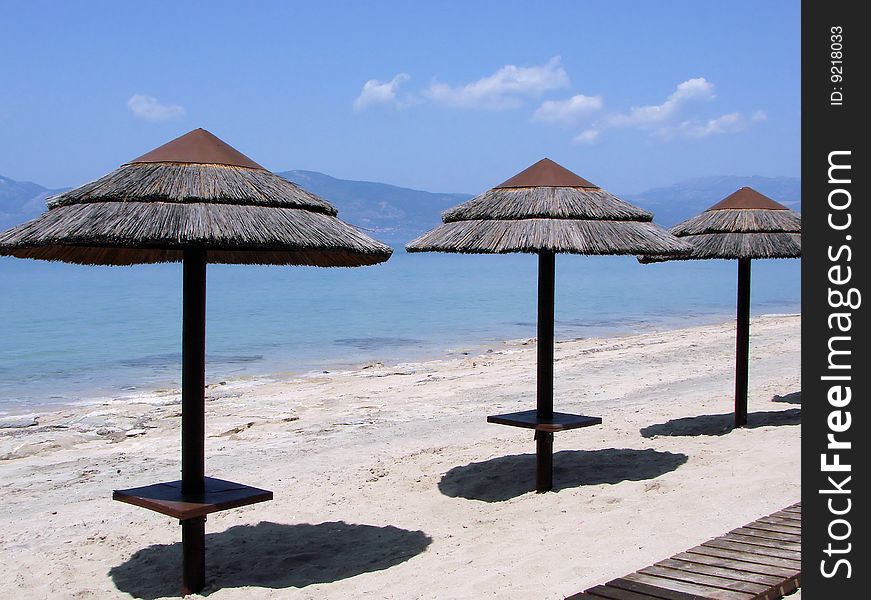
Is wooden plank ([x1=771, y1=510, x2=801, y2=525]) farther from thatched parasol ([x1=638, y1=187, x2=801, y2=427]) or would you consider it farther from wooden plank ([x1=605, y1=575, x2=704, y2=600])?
thatched parasol ([x1=638, y1=187, x2=801, y2=427])

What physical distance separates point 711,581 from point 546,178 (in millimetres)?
4085

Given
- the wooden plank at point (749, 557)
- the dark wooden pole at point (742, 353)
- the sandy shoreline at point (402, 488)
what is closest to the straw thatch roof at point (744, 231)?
the dark wooden pole at point (742, 353)

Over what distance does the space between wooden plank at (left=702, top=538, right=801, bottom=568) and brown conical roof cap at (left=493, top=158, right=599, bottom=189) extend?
3485 mm

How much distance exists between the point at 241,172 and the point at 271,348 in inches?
744

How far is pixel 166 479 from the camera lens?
9.63 metres

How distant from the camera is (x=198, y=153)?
5988mm

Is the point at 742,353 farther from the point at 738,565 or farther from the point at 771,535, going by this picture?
the point at 738,565

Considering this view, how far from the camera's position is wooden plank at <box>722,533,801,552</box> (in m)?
4.96

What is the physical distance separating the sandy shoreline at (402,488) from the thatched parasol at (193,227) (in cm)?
67

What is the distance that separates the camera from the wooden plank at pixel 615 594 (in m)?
4.35

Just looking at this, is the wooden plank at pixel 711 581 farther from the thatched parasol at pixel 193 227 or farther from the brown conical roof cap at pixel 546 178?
the brown conical roof cap at pixel 546 178

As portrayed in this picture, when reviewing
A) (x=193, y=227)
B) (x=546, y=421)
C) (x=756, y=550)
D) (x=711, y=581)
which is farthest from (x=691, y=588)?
(x=546, y=421)

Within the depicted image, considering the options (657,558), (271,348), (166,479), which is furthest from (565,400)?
(271,348)

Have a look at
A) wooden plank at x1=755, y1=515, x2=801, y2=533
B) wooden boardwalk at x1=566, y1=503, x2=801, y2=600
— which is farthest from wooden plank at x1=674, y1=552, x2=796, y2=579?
wooden plank at x1=755, y1=515, x2=801, y2=533
